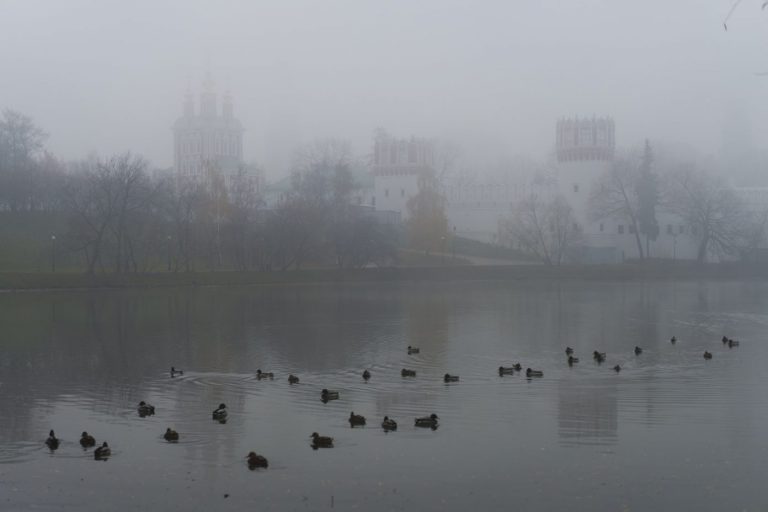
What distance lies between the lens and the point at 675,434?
1091 centimetres

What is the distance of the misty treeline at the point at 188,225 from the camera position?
→ 47.4m

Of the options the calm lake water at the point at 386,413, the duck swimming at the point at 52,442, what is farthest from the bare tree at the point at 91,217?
the duck swimming at the point at 52,442

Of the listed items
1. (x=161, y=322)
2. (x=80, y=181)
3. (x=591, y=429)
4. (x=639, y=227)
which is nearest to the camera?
(x=591, y=429)

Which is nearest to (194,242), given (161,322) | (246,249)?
(246,249)

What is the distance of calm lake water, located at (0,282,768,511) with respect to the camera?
869 centimetres

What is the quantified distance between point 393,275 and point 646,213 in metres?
21.1

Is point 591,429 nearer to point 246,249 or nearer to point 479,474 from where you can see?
point 479,474

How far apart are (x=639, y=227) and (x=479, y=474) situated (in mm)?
56605

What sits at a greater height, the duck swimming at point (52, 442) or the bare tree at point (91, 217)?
the bare tree at point (91, 217)

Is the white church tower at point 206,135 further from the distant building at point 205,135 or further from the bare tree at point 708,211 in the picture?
the bare tree at point 708,211

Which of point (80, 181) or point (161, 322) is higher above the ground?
point (80, 181)

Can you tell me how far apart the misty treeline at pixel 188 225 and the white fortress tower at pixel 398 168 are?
13.6m

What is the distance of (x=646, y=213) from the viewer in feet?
205

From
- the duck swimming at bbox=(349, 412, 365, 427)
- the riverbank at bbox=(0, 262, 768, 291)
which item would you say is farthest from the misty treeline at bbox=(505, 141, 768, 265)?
the duck swimming at bbox=(349, 412, 365, 427)
